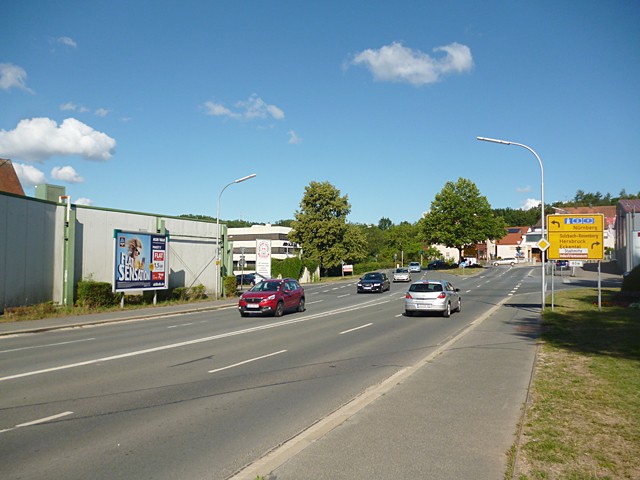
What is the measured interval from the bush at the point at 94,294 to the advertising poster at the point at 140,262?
0.51m

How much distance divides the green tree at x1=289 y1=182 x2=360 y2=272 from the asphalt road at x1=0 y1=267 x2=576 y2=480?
171 feet

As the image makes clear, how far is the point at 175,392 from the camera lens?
28.2 ft

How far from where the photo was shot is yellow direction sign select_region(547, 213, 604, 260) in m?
23.9

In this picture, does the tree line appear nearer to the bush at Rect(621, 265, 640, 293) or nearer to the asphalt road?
the bush at Rect(621, 265, 640, 293)

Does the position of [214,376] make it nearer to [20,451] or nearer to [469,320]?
[20,451]

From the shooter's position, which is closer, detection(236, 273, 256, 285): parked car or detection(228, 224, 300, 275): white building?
detection(236, 273, 256, 285): parked car

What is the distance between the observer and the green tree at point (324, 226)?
6981cm

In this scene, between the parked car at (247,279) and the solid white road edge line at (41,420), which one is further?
the parked car at (247,279)

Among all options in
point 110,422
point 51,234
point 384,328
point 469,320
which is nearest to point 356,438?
point 110,422

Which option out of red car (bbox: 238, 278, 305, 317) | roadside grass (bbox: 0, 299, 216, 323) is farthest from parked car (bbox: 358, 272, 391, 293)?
roadside grass (bbox: 0, 299, 216, 323)

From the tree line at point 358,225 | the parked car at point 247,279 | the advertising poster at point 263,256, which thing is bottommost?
the parked car at point 247,279

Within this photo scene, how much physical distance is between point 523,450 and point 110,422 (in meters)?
4.95

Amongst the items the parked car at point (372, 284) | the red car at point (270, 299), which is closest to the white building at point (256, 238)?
the parked car at point (372, 284)

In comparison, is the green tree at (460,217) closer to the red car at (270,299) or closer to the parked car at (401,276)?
the parked car at (401,276)
